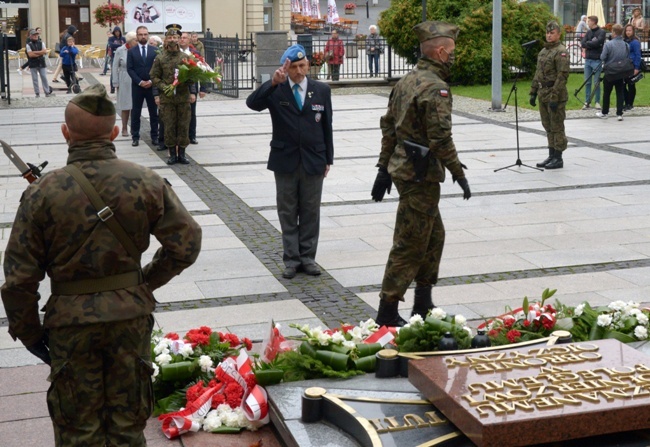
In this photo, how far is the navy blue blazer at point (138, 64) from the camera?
51.9 feet

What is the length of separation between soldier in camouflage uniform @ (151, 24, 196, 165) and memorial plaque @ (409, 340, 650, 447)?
9806mm

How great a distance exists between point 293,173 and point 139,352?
4300 millimetres

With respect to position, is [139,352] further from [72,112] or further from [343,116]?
[343,116]

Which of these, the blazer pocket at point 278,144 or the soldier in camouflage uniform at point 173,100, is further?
the soldier in camouflage uniform at point 173,100

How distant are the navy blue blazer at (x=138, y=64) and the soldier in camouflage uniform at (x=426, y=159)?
31.7ft

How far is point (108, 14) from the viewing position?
136 ft

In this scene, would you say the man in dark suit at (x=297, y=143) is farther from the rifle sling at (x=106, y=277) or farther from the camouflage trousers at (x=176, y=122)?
the camouflage trousers at (x=176, y=122)

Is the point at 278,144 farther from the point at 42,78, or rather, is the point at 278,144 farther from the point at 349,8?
the point at 349,8

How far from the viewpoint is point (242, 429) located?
5324mm

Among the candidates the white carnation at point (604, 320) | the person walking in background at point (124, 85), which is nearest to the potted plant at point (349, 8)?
the person walking in background at point (124, 85)

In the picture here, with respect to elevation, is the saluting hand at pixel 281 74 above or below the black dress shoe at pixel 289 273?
above

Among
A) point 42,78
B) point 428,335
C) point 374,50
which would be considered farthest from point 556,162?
point 42,78

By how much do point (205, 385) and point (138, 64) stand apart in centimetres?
1097

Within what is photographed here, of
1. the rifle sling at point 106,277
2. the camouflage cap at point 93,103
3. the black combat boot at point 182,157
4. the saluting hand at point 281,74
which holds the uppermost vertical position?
the saluting hand at point 281,74
